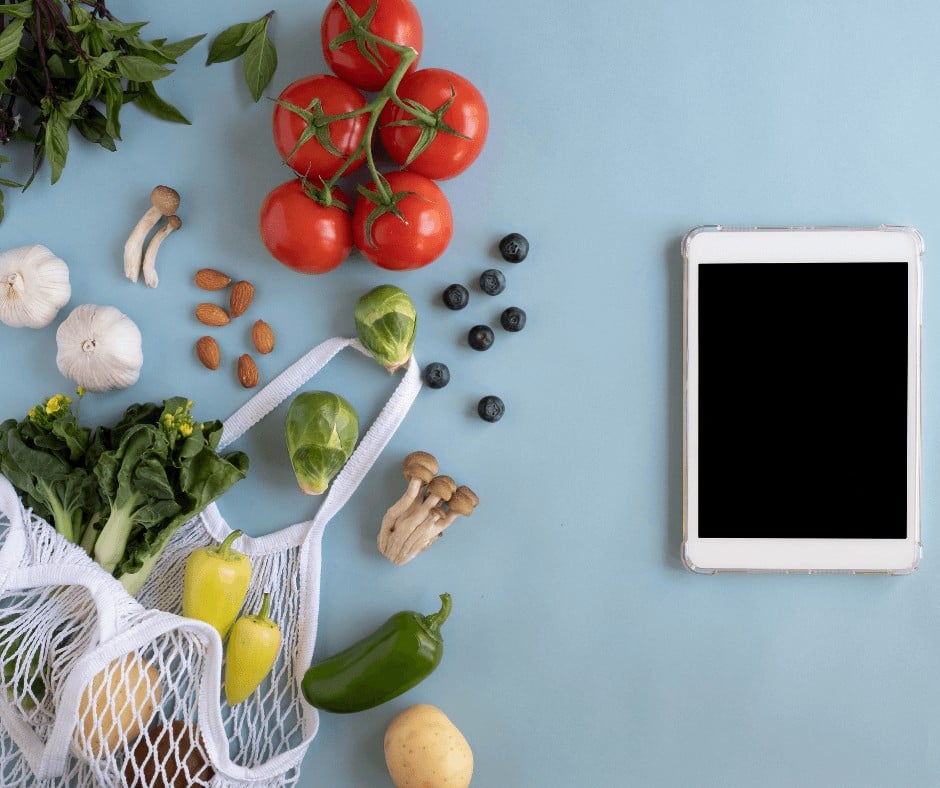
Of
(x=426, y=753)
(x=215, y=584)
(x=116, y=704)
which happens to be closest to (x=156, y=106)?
(x=215, y=584)

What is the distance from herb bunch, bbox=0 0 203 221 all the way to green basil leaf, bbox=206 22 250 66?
3cm

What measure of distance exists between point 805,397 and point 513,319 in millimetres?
370

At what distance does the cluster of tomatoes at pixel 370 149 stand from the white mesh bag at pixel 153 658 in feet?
0.46

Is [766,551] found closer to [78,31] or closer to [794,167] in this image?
[794,167]

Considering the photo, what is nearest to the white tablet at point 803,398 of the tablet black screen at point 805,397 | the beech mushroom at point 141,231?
the tablet black screen at point 805,397

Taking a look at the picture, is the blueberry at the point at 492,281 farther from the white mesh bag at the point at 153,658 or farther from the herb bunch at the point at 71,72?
Result: the herb bunch at the point at 71,72

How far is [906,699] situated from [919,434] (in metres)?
0.34

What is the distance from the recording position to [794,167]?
958 millimetres

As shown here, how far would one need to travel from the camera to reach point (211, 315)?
96 centimetres

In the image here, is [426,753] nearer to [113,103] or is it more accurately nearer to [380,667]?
[380,667]

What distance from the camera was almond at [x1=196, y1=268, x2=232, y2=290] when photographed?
95 centimetres

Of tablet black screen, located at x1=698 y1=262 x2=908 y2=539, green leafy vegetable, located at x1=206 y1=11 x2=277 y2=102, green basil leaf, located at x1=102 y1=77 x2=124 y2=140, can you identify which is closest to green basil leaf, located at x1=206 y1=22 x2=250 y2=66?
green leafy vegetable, located at x1=206 y1=11 x2=277 y2=102

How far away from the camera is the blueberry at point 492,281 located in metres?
0.94

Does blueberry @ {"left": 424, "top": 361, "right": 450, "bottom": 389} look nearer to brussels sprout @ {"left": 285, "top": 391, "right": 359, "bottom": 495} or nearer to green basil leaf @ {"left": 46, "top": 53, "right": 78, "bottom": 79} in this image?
brussels sprout @ {"left": 285, "top": 391, "right": 359, "bottom": 495}
